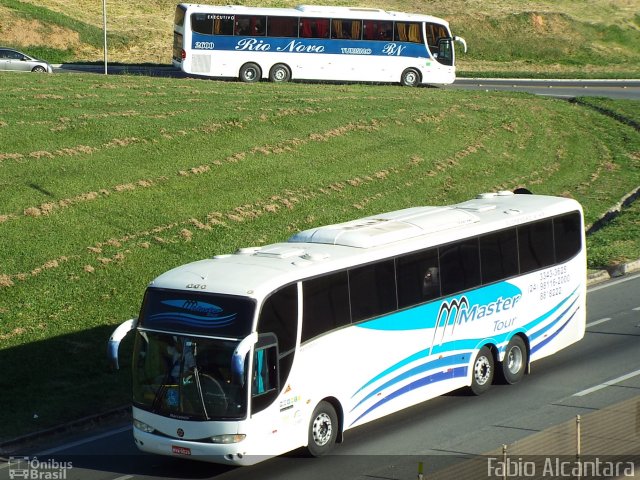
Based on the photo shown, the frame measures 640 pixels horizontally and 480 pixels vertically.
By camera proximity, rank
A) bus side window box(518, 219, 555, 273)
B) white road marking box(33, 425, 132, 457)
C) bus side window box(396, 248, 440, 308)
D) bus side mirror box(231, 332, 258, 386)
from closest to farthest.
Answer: bus side mirror box(231, 332, 258, 386)
white road marking box(33, 425, 132, 457)
bus side window box(396, 248, 440, 308)
bus side window box(518, 219, 555, 273)

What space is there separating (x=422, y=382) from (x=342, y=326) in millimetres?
2250

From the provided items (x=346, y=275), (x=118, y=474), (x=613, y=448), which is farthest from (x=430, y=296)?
(x=118, y=474)

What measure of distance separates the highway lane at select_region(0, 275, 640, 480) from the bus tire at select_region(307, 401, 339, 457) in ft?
0.52

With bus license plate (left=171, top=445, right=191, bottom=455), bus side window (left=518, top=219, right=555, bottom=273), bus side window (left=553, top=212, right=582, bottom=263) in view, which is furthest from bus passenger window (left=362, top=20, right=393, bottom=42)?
bus license plate (left=171, top=445, right=191, bottom=455)

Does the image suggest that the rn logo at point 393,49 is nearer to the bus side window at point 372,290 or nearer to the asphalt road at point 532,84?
the asphalt road at point 532,84

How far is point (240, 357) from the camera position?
42.5 feet

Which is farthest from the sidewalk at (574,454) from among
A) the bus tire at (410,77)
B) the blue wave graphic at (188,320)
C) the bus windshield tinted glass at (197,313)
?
the bus tire at (410,77)

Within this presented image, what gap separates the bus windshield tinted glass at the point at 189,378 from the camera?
44.4 feet

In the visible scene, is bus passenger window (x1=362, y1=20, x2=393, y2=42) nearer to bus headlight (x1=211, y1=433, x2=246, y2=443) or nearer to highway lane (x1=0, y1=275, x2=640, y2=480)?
highway lane (x1=0, y1=275, x2=640, y2=480)

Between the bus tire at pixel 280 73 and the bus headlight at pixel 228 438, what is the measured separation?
3664 centimetres

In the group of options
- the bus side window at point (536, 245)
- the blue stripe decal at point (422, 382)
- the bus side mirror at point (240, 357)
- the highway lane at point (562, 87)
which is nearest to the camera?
the bus side mirror at point (240, 357)

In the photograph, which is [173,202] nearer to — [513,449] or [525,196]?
[525,196]

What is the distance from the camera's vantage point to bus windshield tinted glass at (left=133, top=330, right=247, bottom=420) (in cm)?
1354

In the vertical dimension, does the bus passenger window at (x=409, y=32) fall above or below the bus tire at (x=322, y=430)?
above
